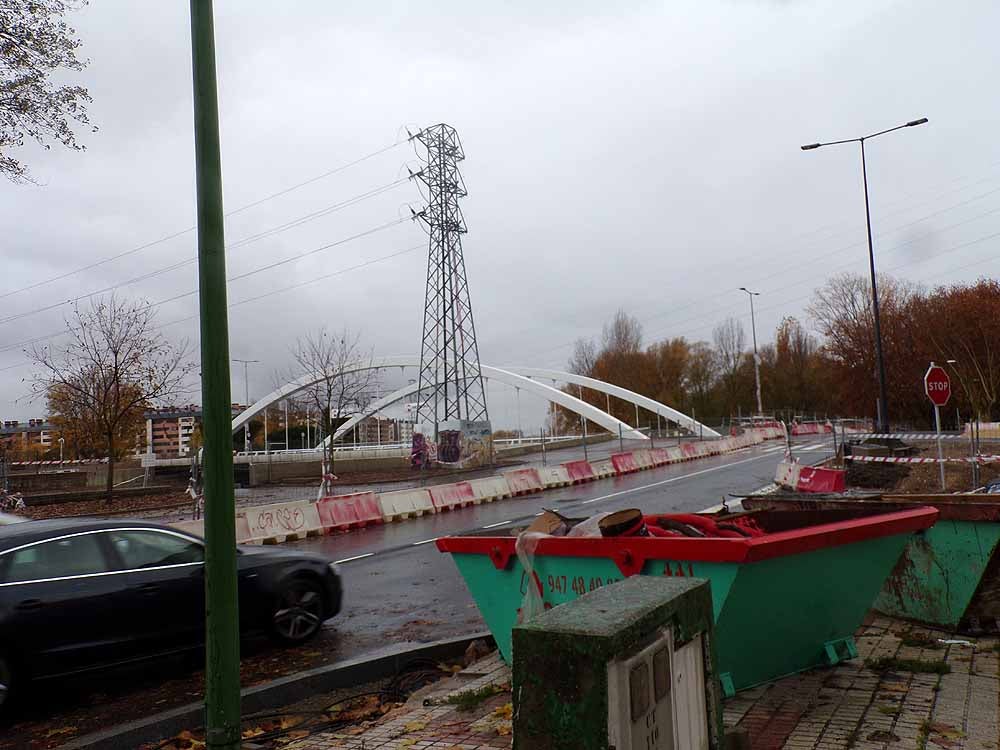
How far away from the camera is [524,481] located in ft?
92.3

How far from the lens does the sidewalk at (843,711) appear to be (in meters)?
4.53

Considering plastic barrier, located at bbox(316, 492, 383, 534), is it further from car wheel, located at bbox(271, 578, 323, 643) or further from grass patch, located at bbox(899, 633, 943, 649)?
grass patch, located at bbox(899, 633, 943, 649)

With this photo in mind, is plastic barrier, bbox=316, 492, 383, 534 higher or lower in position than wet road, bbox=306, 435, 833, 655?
higher

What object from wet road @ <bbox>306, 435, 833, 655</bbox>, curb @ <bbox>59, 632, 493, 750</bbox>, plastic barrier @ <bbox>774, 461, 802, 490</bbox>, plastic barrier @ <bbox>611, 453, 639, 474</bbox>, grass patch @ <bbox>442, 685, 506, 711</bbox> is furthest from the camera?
plastic barrier @ <bbox>611, 453, 639, 474</bbox>

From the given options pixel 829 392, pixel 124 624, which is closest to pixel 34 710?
pixel 124 624

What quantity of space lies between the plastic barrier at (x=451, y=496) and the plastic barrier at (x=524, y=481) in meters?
2.58

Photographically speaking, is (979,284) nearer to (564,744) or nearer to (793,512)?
(793,512)

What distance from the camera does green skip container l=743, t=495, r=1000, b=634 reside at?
6.43m

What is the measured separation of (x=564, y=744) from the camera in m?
2.40

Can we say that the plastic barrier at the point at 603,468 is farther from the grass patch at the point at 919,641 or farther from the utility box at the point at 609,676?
the utility box at the point at 609,676

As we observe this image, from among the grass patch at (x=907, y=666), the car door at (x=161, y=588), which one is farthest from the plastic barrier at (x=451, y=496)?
the grass patch at (x=907, y=666)

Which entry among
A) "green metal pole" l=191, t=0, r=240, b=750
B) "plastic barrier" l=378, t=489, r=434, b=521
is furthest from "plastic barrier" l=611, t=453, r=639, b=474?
"green metal pole" l=191, t=0, r=240, b=750

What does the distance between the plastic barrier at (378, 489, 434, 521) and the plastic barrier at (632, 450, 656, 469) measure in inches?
655

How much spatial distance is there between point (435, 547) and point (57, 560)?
8530 mm
